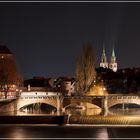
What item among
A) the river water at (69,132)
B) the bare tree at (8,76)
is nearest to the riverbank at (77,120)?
the river water at (69,132)

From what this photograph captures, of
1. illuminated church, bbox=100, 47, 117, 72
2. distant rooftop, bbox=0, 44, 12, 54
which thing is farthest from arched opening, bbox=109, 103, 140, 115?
illuminated church, bbox=100, 47, 117, 72

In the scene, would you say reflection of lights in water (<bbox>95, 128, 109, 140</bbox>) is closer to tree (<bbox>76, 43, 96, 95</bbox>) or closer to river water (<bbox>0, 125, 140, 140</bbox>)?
river water (<bbox>0, 125, 140, 140</bbox>)

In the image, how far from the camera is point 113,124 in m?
50.4

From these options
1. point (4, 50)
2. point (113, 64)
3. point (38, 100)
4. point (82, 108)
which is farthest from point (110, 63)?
point (38, 100)

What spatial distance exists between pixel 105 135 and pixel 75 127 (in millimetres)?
7521

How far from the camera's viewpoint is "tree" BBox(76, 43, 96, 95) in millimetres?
73750

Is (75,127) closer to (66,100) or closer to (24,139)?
(24,139)

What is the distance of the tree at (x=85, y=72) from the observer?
242 feet

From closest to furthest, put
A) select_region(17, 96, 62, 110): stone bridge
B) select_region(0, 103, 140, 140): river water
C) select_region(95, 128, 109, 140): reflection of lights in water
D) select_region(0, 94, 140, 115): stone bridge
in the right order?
select_region(95, 128, 109, 140): reflection of lights in water → select_region(0, 103, 140, 140): river water → select_region(0, 94, 140, 115): stone bridge → select_region(17, 96, 62, 110): stone bridge

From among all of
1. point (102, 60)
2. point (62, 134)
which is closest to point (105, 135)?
point (62, 134)

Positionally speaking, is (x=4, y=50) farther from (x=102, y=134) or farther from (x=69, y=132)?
(x=102, y=134)

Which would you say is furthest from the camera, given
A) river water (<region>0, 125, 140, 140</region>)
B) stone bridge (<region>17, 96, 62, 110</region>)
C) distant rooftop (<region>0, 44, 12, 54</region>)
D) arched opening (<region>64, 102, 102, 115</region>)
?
distant rooftop (<region>0, 44, 12, 54</region>)

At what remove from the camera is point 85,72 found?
74062 millimetres

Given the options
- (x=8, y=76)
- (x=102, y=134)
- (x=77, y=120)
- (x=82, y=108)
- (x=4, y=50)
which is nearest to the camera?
(x=102, y=134)
